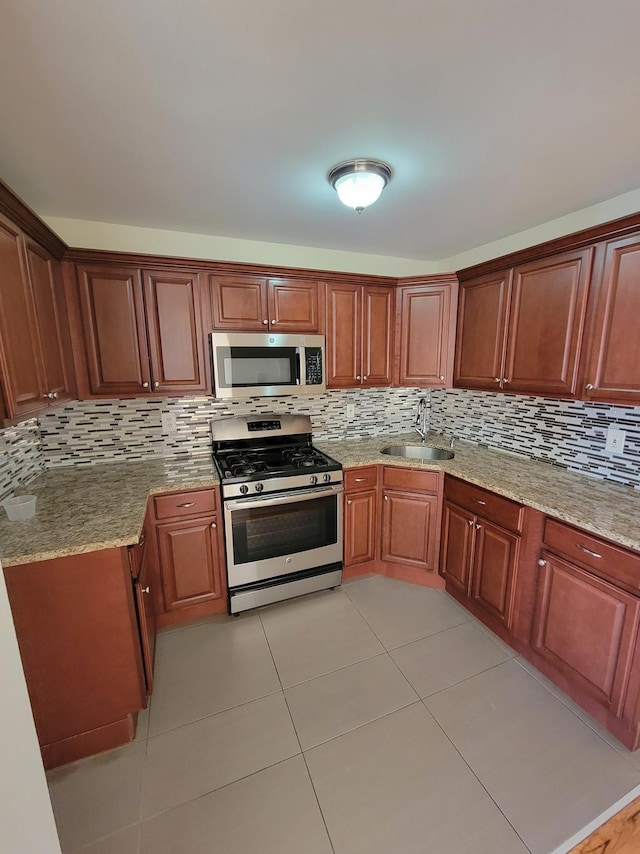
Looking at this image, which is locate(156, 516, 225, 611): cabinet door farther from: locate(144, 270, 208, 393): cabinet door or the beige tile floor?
locate(144, 270, 208, 393): cabinet door

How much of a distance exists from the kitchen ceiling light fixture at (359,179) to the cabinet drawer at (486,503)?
1674mm

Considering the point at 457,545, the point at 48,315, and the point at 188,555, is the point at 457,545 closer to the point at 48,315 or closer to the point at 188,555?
the point at 188,555

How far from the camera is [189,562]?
217 centimetres

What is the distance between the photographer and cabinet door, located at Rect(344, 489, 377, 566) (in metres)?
2.54

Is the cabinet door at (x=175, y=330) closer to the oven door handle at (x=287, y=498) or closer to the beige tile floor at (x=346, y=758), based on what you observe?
the oven door handle at (x=287, y=498)

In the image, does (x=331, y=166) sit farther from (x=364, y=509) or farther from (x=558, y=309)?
(x=364, y=509)

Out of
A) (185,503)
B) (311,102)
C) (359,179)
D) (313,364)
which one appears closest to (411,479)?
(313,364)

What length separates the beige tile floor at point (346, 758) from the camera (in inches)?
49.1

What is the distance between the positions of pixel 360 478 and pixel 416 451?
72 centimetres

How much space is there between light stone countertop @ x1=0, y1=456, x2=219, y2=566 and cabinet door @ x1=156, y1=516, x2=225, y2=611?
25 cm

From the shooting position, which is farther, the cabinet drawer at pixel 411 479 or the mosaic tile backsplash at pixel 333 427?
the cabinet drawer at pixel 411 479

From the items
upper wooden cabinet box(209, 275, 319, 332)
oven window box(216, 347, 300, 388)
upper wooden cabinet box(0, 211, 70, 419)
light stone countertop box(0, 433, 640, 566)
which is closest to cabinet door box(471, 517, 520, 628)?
light stone countertop box(0, 433, 640, 566)

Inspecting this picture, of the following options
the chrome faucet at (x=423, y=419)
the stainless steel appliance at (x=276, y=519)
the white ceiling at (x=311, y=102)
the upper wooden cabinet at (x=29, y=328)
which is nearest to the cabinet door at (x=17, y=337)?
the upper wooden cabinet at (x=29, y=328)

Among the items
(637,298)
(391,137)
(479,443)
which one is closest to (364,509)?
(479,443)
